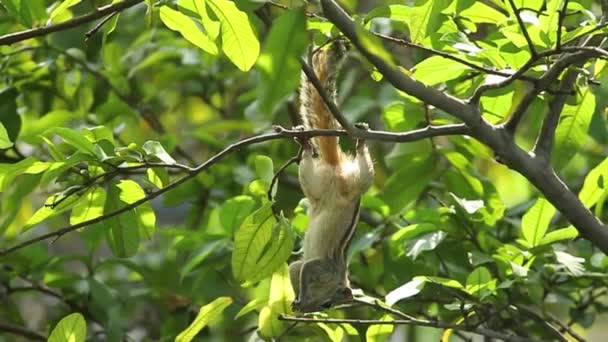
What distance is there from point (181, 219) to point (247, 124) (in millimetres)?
1061

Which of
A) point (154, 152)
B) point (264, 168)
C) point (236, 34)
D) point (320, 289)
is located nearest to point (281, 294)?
point (320, 289)

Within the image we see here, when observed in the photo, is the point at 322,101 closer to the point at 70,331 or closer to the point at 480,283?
the point at 480,283

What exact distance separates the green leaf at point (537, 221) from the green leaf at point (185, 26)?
0.47m

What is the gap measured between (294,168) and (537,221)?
0.63 metres

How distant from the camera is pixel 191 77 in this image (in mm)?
2162

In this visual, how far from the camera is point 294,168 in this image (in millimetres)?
1918

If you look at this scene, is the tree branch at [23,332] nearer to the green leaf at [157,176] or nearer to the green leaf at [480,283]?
the green leaf at [157,176]

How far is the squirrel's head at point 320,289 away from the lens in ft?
4.64

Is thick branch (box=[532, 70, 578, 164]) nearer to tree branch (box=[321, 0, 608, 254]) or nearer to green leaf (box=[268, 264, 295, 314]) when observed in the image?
tree branch (box=[321, 0, 608, 254])

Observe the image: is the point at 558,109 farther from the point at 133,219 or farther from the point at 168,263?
the point at 168,263

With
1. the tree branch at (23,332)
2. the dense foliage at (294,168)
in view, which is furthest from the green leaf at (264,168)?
the tree branch at (23,332)

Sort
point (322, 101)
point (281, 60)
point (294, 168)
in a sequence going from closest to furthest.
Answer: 1. point (281, 60)
2. point (322, 101)
3. point (294, 168)

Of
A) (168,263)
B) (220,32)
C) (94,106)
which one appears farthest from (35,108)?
(220,32)

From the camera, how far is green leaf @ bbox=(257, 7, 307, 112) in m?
0.71
